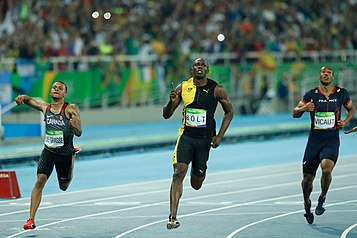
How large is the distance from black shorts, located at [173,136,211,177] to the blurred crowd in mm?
16659

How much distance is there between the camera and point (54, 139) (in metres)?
12.5

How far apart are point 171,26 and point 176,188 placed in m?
20.6

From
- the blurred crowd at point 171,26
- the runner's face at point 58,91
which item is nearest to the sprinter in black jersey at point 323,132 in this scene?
the runner's face at point 58,91

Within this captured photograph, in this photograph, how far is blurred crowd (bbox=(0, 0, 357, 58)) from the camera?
29.2 meters

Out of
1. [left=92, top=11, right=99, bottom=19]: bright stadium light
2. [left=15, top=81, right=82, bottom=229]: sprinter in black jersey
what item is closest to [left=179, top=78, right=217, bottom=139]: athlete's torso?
[left=15, top=81, right=82, bottom=229]: sprinter in black jersey

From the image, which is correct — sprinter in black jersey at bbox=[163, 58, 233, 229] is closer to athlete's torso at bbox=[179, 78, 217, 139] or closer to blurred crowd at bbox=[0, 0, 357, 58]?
athlete's torso at bbox=[179, 78, 217, 139]

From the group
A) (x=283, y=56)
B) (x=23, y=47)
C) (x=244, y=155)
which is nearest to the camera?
(x=244, y=155)

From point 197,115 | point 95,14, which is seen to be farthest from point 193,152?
point 95,14

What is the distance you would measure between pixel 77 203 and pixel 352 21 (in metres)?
25.4

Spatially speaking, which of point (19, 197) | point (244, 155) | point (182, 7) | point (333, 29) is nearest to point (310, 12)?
point (333, 29)

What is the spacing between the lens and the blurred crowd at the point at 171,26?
29.2m

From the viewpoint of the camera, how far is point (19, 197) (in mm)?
16344

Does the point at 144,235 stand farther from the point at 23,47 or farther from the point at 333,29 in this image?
the point at 333,29

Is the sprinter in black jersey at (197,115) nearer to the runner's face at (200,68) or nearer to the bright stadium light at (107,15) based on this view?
the runner's face at (200,68)
